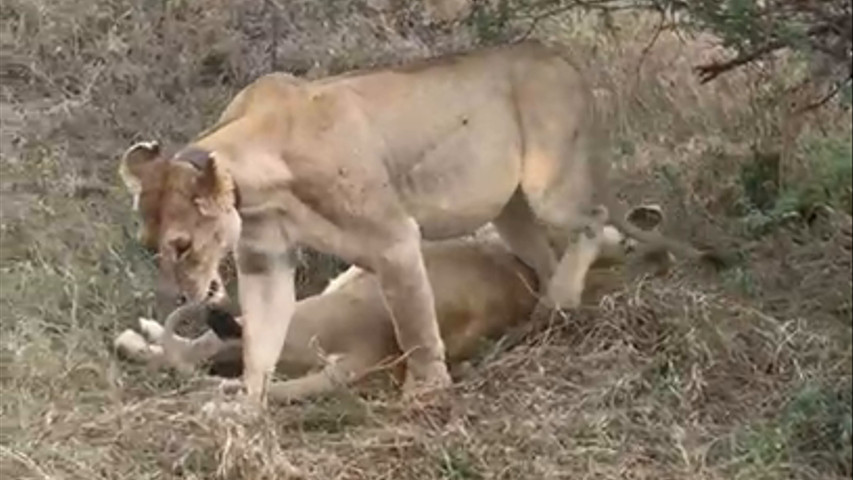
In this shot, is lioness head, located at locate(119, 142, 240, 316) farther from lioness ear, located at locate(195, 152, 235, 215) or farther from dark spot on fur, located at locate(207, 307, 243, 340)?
dark spot on fur, located at locate(207, 307, 243, 340)

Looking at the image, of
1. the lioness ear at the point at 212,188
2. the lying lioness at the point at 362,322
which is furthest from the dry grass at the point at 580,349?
the lioness ear at the point at 212,188

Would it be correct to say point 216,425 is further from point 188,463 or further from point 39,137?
point 39,137

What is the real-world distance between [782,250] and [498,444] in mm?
855

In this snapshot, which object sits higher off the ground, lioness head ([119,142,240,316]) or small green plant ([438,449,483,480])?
lioness head ([119,142,240,316])

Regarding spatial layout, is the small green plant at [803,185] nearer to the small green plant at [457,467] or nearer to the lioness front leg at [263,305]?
the small green plant at [457,467]

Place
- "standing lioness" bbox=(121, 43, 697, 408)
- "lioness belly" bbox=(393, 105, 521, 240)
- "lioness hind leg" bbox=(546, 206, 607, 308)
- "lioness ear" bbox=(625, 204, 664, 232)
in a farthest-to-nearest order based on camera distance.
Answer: "lioness ear" bbox=(625, 204, 664, 232) → "lioness hind leg" bbox=(546, 206, 607, 308) → "lioness belly" bbox=(393, 105, 521, 240) → "standing lioness" bbox=(121, 43, 697, 408)


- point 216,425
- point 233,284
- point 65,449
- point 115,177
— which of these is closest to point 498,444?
point 216,425

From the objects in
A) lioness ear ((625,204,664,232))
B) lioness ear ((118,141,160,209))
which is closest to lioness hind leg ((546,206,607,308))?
lioness ear ((625,204,664,232))

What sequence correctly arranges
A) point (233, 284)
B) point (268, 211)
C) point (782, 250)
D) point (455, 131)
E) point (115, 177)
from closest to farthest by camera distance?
point (782, 250) < point (268, 211) < point (455, 131) < point (233, 284) < point (115, 177)

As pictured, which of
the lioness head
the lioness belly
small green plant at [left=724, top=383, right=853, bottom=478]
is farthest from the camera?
the lioness belly

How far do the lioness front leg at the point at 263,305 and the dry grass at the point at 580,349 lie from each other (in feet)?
0.76

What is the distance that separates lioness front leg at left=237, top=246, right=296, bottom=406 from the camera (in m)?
6.04

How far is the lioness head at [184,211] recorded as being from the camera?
18.1 ft

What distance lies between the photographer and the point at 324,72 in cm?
816
